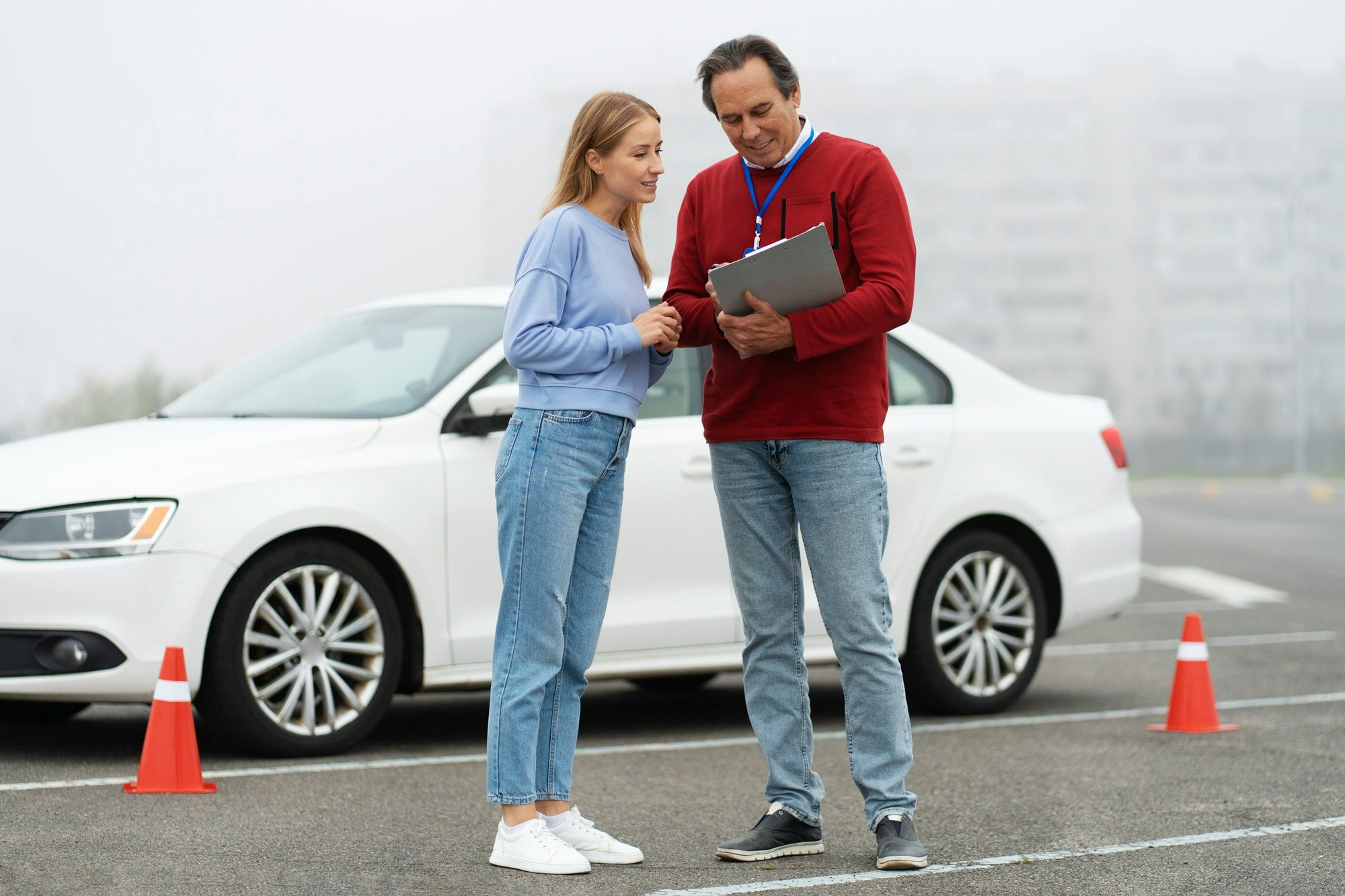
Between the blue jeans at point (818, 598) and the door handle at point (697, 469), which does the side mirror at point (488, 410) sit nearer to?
the door handle at point (697, 469)

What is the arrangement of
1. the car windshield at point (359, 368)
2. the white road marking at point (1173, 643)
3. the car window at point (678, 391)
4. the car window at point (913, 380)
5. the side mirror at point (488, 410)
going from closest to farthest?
1. the side mirror at point (488, 410)
2. the car windshield at point (359, 368)
3. the car window at point (678, 391)
4. the car window at point (913, 380)
5. the white road marking at point (1173, 643)

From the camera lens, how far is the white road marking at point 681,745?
5171 millimetres

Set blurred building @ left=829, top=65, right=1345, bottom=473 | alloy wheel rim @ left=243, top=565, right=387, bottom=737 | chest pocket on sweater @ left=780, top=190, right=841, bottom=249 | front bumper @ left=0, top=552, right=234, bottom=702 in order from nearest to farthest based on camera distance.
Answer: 1. chest pocket on sweater @ left=780, top=190, right=841, bottom=249
2. front bumper @ left=0, top=552, right=234, bottom=702
3. alloy wheel rim @ left=243, top=565, right=387, bottom=737
4. blurred building @ left=829, top=65, right=1345, bottom=473

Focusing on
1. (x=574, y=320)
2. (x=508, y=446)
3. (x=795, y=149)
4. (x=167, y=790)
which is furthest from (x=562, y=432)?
(x=167, y=790)

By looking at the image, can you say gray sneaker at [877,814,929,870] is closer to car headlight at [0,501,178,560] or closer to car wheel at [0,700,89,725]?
car headlight at [0,501,178,560]

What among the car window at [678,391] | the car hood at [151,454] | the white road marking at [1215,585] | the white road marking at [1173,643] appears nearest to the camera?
the car hood at [151,454]

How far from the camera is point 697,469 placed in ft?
20.1

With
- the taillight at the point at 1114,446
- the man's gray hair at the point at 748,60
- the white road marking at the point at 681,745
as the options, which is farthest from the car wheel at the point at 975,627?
the man's gray hair at the point at 748,60

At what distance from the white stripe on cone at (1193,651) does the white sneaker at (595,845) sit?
9.35 ft

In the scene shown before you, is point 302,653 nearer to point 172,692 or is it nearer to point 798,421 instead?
point 172,692

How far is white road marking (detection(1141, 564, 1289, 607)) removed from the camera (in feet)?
40.1

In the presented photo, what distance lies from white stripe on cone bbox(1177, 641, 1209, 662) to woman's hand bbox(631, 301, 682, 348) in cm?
301

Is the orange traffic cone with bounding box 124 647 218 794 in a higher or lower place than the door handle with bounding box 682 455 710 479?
lower

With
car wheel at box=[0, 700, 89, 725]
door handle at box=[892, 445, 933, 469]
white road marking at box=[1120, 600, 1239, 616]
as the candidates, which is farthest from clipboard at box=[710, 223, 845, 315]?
white road marking at box=[1120, 600, 1239, 616]
